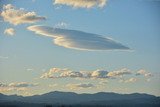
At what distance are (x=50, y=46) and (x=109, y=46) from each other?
773mm

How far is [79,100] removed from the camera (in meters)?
6.54

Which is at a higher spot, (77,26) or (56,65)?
(77,26)

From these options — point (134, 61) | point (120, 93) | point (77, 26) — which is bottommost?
point (120, 93)

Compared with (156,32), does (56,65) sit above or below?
below

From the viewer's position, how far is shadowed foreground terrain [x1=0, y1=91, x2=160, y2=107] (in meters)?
6.49

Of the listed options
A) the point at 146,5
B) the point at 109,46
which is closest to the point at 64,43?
the point at 109,46

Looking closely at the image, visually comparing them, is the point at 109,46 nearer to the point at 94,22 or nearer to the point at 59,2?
the point at 94,22

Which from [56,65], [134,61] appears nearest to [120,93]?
[134,61]

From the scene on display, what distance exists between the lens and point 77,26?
6.75 m

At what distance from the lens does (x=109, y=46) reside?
6.73 metres

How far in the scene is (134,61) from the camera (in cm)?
674

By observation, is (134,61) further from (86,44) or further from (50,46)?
(50,46)

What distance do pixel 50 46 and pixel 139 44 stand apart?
118 cm

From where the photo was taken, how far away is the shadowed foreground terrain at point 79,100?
6488mm
